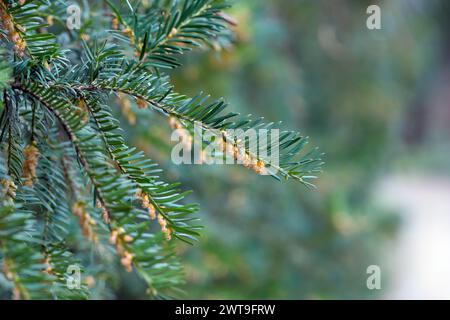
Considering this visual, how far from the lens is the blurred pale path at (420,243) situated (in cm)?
486

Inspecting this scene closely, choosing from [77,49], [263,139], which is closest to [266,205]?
[77,49]

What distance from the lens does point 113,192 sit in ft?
1.67

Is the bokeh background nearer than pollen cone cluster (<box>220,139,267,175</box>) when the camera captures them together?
No

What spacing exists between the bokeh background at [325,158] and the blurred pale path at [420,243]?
29 millimetres

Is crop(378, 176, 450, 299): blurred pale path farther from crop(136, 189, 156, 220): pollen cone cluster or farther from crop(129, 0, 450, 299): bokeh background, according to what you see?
crop(136, 189, 156, 220): pollen cone cluster

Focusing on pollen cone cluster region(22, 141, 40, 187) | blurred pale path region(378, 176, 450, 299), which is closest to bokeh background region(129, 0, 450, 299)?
blurred pale path region(378, 176, 450, 299)

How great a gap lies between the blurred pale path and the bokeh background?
29mm

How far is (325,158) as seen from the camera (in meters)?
3.79

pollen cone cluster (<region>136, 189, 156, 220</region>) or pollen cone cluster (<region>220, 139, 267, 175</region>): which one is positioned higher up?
pollen cone cluster (<region>220, 139, 267, 175</region>)

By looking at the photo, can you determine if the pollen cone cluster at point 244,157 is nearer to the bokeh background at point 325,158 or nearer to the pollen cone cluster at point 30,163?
the pollen cone cluster at point 30,163

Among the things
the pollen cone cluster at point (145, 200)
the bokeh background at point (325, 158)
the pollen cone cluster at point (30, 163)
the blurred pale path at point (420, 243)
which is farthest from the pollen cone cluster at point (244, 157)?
the blurred pale path at point (420, 243)

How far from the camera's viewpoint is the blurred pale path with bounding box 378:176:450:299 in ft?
16.0

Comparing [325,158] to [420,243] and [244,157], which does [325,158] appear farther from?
[244,157]
